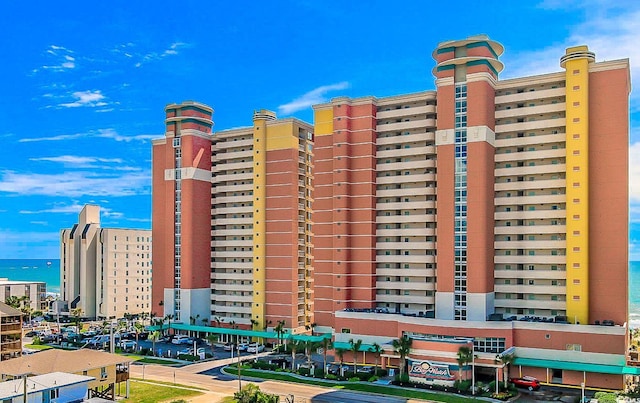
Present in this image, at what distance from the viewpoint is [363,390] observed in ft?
214

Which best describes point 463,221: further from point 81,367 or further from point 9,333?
point 9,333

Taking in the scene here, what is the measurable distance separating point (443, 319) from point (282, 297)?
31.0m

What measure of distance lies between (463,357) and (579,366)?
13893 mm

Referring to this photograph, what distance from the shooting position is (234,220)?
4149 inches

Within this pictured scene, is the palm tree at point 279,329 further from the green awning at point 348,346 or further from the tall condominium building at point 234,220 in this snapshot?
the green awning at point 348,346

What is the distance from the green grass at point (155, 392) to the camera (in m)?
61.0

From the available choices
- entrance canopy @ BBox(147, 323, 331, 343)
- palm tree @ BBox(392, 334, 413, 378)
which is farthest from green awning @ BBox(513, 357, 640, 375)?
entrance canopy @ BBox(147, 323, 331, 343)

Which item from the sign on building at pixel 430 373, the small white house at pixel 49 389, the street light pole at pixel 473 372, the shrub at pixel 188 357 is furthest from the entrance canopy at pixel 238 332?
the small white house at pixel 49 389

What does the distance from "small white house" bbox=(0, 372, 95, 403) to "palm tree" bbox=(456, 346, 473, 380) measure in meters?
40.1

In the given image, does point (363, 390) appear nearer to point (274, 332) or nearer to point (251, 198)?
point (274, 332)

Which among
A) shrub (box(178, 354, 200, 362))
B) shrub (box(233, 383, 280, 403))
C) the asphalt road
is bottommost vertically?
shrub (box(178, 354, 200, 362))

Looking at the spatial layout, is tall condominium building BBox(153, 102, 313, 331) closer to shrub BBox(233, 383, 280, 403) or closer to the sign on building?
the sign on building

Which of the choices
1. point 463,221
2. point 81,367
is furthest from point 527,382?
point 81,367

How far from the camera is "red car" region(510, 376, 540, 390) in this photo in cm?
6550
